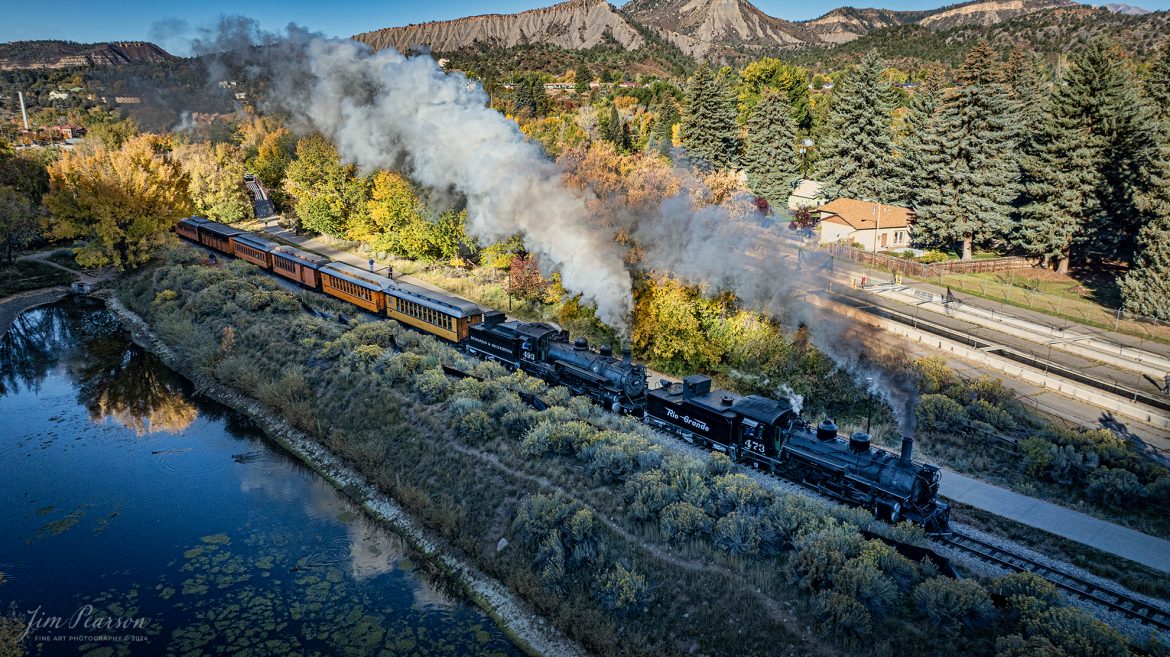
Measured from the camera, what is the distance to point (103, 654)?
14.4 m

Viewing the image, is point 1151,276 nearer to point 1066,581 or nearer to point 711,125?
point 1066,581

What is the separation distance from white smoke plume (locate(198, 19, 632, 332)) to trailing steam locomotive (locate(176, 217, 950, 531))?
11.3 feet

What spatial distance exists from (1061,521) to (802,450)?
714 centimetres

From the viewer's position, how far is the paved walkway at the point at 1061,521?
1588cm

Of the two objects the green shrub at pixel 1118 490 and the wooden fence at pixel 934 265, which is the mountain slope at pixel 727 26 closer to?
the wooden fence at pixel 934 265

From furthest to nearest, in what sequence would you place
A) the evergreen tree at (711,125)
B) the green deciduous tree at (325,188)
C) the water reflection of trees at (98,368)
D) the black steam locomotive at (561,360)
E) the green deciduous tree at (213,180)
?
the green deciduous tree at (213,180), the evergreen tree at (711,125), the green deciduous tree at (325,188), the water reflection of trees at (98,368), the black steam locomotive at (561,360)

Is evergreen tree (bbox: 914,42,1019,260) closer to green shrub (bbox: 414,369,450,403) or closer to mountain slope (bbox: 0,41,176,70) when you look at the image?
green shrub (bbox: 414,369,450,403)

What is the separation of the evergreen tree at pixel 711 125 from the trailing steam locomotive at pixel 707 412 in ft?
98.9

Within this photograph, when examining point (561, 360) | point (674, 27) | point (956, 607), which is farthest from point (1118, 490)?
point (674, 27)

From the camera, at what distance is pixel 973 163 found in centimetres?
4228

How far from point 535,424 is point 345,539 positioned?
6540 millimetres

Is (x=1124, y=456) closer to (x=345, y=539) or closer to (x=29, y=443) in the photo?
(x=345, y=539)

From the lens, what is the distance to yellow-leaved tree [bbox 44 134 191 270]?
40.8 meters

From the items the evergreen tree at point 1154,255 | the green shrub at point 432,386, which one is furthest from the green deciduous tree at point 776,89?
the green shrub at point 432,386
